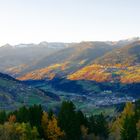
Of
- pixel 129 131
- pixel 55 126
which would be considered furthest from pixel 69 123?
pixel 129 131

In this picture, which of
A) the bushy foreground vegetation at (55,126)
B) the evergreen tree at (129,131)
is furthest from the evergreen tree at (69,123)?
the evergreen tree at (129,131)

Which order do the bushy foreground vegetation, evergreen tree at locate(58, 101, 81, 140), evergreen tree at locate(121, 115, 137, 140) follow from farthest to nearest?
evergreen tree at locate(58, 101, 81, 140) < evergreen tree at locate(121, 115, 137, 140) < the bushy foreground vegetation

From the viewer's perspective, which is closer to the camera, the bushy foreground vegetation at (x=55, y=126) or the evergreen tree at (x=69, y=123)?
the bushy foreground vegetation at (x=55, y=126)

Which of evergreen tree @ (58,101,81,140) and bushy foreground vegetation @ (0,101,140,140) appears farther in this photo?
evergreen tree @ (58,101,81,140)

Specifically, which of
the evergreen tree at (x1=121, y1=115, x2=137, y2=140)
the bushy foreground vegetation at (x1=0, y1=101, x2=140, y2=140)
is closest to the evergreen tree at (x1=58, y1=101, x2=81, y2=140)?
the bushy foreground vegetation at (x1=0, y1=101, x2=140, y2=140)

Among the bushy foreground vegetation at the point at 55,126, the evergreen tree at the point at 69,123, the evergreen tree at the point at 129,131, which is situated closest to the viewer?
the bushy foreground vegetation at the point at 55,126

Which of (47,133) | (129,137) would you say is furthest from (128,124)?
(47,133)

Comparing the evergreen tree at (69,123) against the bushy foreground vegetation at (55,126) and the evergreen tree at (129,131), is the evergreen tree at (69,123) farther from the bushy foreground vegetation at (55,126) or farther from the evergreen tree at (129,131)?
the evergreen tree at (129,131)

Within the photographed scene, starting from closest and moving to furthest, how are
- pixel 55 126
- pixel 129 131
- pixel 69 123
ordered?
pixel 55 126 < pixel 129 131 < pixel 69 123

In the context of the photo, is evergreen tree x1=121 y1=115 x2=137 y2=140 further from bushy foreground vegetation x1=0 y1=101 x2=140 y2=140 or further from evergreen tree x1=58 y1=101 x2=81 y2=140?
evergreen tree x1=58 y1=101 x2=81 y2=140

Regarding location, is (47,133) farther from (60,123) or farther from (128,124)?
(128,124)

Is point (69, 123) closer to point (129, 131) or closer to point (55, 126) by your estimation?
point (55, 126)

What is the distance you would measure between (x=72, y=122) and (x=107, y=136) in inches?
1401

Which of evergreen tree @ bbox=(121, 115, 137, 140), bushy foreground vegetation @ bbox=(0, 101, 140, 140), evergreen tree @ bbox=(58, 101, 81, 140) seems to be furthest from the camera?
evergreen tree @ bbox=(58, 101, 81, 140)
